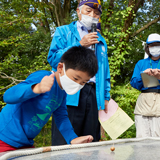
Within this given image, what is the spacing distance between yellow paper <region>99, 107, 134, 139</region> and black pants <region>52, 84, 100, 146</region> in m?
0.15

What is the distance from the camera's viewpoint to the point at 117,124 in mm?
2096

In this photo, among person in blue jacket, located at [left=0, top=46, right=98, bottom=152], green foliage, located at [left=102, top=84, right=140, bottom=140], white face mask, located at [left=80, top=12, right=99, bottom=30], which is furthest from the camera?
green foliage, located at [left=102, top=84, right=140, bottom=140]

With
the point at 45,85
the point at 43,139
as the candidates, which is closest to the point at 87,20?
the point at 45,85

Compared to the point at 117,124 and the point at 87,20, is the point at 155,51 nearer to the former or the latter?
the point at 87,20

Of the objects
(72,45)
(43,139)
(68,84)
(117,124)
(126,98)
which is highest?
(72,45)

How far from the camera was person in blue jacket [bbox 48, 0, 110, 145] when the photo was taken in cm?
214

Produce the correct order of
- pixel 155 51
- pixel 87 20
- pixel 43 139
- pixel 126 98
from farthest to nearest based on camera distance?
pixel 43 139 → pixel 126 98 → pixel 155 51 → pixel 87 20

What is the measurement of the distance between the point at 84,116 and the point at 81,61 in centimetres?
88

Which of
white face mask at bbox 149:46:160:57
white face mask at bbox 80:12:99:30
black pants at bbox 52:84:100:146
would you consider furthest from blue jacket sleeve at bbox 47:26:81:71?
white face mask at bbox 149:46:160:57

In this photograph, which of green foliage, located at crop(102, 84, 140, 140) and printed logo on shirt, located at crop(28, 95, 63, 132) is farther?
green foliage, located at crop(102, 84, 140, 140)

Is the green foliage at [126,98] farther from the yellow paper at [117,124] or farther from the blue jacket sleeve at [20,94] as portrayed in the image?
the blue jacket sleeve at [20,94]

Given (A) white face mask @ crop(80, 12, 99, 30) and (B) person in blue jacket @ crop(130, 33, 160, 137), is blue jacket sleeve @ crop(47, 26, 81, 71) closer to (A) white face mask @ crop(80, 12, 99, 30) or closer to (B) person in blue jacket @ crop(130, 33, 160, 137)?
(A) white face mask @ crop(80, 12, 99, 30)

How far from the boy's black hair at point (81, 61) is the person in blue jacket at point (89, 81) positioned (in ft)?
1.49

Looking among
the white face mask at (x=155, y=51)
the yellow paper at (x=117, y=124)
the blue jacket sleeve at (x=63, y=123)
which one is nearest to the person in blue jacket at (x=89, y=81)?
the yellow paper at (x=117, y=124)
